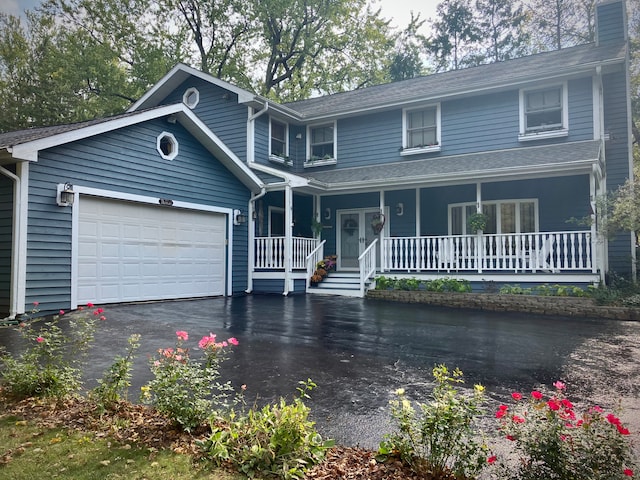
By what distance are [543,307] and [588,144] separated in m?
4.72

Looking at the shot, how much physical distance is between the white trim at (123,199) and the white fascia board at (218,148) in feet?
3.48

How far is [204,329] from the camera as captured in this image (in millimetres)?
7227

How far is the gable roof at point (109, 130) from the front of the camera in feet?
26.2

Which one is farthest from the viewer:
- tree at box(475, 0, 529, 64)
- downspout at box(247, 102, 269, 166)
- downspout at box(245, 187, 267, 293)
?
tree at box(475, 0, 529, 64)

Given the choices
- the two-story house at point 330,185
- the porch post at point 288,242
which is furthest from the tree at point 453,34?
the porch post at point 288,242

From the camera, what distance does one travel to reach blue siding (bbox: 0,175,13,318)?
8.06 m

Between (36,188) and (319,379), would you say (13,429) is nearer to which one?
(319,379)

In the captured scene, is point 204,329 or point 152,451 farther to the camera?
point 204,329

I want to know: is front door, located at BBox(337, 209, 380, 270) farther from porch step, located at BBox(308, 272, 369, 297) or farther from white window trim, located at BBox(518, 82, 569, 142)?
white window trim, located at BBox(518, 82, 569, 142)

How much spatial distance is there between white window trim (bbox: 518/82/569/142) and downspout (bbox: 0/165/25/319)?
12356 mm

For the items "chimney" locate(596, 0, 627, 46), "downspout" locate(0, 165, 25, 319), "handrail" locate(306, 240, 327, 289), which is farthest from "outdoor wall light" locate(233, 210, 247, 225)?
"chimney" locate(596, 0, 627, 46)

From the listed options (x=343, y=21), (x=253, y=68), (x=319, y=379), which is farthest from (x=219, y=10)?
(x=319, y=379)

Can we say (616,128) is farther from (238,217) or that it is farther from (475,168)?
(238,217)

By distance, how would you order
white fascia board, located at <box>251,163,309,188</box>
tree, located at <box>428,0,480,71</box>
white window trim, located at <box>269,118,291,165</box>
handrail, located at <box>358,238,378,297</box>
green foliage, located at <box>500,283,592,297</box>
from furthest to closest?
tree, located at <box>428,0,480,71</box>, white window trim, located at <box>269,118,291,165</box>, white fascia board, located at <box>251,163,309,188</box>, handrail, located at <box>358,238,378,297</box>, green foliage, located at <box>500,283,592,297</box>
